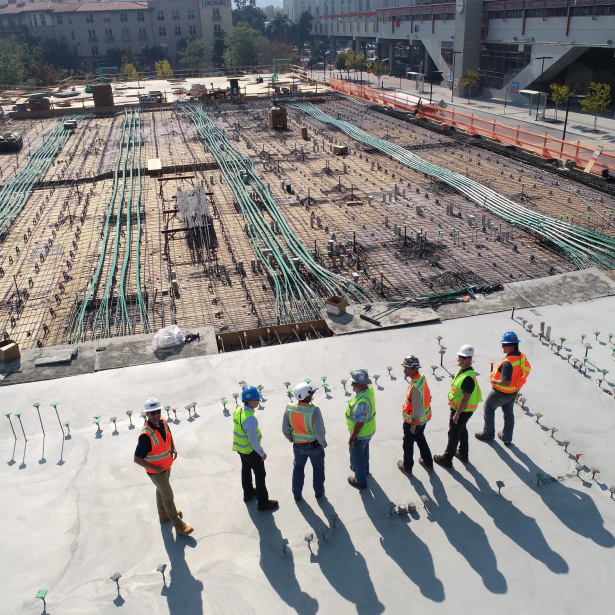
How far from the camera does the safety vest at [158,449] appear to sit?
15.3ft

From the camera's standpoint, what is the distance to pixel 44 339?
9344 mm

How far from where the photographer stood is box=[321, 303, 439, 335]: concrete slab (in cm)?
837

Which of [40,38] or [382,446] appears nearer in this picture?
[382,446]

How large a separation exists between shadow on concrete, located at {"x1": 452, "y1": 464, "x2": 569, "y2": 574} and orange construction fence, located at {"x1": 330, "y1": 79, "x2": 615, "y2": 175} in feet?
48.3

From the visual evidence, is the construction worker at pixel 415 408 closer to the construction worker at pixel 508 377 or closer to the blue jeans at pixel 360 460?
the blue jeans at pixel 360 460

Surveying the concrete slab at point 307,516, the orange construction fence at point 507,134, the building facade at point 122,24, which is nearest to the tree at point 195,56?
the building facade at point 122,24

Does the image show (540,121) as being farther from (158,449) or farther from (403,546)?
(158,449)

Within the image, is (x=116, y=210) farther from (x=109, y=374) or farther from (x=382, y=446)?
(x=382, y=446)

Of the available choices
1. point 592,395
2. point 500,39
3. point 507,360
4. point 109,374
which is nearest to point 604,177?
point 592,395

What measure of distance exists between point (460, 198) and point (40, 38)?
251 feet

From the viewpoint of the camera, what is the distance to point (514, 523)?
499 cm

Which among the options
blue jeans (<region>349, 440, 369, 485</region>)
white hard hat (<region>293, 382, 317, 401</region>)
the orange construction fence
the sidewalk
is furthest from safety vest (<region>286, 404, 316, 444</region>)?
the sidewalk

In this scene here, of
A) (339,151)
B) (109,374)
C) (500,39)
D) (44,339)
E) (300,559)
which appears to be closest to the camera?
(300,559)

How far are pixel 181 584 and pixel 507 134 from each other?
1069 inches
